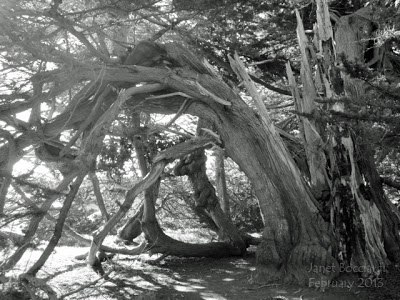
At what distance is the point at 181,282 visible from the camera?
909cm

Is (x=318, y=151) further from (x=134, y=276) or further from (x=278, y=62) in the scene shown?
(x=134, y=276)

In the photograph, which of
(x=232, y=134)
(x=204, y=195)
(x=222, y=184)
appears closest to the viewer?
(x=232, y=134)

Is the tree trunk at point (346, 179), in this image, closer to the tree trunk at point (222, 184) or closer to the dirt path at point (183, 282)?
the dirt path at point (183, 282)

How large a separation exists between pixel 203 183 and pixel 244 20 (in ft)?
11.6

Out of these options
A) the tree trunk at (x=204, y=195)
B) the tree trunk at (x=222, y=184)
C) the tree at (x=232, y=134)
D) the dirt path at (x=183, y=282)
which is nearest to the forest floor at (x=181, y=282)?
the dirt path at (x=183, y=282)

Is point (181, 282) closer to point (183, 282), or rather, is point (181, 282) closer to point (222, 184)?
point (183, 282)

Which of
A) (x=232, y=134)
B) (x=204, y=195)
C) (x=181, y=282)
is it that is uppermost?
(x=232, y=134)

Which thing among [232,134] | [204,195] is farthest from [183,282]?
[232,134]

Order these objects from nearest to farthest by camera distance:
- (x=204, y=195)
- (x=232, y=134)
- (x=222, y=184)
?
(x=232, y=134), (x=204, y=195), (x=222, y=184)

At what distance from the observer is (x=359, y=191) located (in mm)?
8555

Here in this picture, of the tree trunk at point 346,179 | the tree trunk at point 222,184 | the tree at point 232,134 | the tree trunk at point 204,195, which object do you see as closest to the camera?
the tree at point 232,134

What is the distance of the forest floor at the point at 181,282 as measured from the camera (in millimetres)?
7363

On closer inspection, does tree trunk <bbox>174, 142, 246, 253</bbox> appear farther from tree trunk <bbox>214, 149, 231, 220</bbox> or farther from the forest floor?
tree trunk <bbox>214, 149, 231, 220</bbox>

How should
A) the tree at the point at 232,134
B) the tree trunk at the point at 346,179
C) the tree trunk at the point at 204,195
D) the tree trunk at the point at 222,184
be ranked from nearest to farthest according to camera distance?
the tree at the point at 232,134, the tree trunk at the point at 346,179, the tree trunk at the point at 204,195, the tree trunk at the point at 222,184
